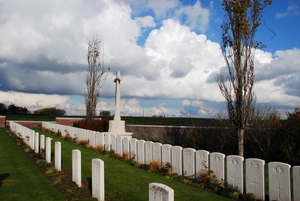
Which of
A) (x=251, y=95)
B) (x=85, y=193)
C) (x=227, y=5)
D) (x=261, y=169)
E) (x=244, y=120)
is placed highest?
(x=227, y=5)

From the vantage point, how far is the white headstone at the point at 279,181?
6.61 metres

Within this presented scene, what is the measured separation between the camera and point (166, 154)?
398 inches

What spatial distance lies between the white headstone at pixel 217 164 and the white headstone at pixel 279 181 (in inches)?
54.5

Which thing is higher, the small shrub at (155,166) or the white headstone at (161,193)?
the white headstone at (161,193)

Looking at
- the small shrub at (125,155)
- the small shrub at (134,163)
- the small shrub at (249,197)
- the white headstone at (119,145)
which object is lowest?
the small shrub at (249,197)

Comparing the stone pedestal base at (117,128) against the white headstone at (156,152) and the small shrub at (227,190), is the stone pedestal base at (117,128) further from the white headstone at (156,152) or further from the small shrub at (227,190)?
the small shrub at (227,190)

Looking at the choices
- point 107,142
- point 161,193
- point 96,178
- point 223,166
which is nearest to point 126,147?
point 107,142

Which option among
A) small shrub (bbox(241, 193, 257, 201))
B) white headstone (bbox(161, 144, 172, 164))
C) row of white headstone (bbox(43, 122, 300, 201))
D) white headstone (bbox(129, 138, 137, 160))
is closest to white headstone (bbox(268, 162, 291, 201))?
row of white headstone (bbox(43, 122, 300, 201))

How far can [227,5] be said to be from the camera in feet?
37.1

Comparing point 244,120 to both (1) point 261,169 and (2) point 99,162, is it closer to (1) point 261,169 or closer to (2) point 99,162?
(1) point 261,169

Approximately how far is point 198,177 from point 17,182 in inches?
202

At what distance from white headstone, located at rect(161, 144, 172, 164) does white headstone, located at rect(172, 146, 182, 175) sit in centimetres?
21

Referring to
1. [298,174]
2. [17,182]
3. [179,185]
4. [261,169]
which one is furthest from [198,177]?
[17,182]

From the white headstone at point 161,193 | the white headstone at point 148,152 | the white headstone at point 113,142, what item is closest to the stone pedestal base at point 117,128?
the white headstone at point 113,142
